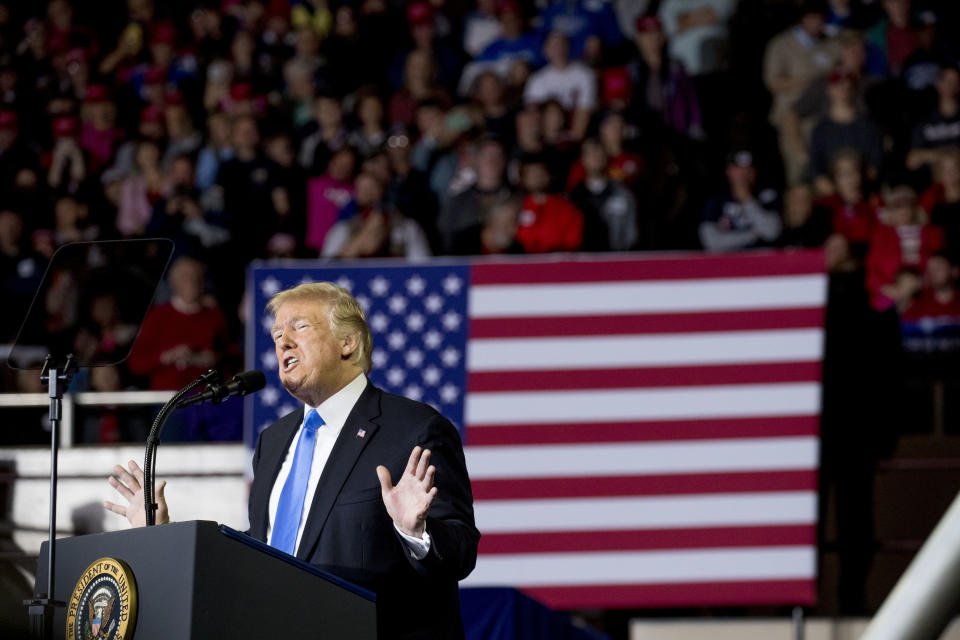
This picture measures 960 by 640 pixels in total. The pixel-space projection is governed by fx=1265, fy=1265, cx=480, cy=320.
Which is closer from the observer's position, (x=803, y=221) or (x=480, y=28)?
(x=803, y=221)

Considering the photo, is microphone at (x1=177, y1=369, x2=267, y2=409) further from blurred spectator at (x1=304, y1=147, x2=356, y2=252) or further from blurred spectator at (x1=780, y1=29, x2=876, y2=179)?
blurred spectator at (x1=780, y1=29, x2=876, y2=179)

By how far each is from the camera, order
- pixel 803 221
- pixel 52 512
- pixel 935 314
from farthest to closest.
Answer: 1. pixel 803 221
2. pixel 935 314
3. pixel 52 512

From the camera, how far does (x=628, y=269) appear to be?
5848 millimetres

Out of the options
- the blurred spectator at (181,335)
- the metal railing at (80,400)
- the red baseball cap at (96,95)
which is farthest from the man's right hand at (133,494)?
the red baseball cap at (96,95)

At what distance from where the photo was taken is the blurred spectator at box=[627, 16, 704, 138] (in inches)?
319

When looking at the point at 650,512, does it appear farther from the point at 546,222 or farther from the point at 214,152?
the point at 214,152

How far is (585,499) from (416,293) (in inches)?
48.5

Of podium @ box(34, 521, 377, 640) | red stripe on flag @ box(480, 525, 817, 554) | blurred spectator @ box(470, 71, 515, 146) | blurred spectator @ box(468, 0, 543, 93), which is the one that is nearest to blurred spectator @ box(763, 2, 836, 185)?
blurred spectator @ box(468, 0, 543, 93)

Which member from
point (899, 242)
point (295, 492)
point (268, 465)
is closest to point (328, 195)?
point (899, 242)

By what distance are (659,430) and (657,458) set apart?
0.13 m

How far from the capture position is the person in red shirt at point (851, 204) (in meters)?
7.06

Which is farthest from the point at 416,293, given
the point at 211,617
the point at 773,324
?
the point at 211,617

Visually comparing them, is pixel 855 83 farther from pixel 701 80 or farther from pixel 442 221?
pixel 442 221

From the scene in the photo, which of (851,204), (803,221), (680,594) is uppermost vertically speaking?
(851,204)
